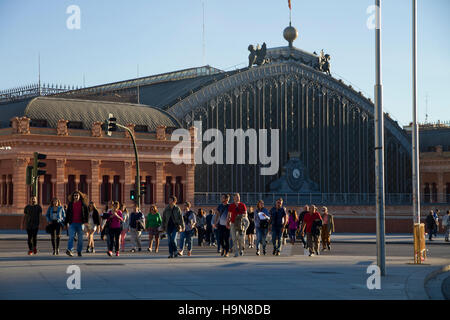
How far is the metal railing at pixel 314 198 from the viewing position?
6203 centimetres

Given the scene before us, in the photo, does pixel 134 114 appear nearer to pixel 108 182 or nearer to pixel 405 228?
pixel 108 182

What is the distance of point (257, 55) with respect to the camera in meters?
72.9

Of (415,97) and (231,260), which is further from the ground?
(415,97)

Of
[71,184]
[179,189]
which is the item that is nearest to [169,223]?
[71,184]

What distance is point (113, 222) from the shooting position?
2475 cm

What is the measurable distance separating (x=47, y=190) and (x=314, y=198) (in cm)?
2698

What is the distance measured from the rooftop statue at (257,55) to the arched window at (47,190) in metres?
26.2

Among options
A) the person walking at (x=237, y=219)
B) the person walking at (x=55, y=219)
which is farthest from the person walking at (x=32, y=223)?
the person walking at (x=237, y=219)

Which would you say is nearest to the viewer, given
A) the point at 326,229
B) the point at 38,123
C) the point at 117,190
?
the point at 326,229

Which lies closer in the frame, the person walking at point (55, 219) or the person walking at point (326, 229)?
the person walking at point (55, 219)

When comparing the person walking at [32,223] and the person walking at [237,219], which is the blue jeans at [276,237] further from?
the person walking at [32,223]

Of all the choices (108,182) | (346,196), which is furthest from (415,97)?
(346,196)

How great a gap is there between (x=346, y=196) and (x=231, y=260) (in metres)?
53.5

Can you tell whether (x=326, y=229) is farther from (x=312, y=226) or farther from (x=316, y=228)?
(x=316, y=228)
